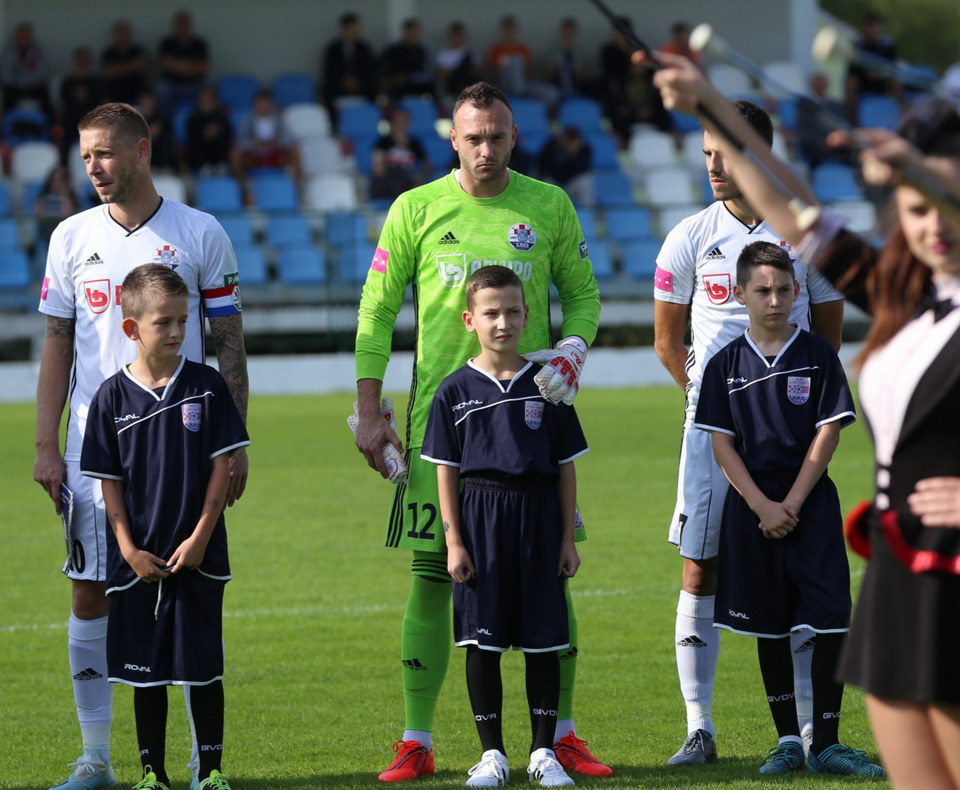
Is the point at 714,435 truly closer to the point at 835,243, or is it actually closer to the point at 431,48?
the point at 835,243

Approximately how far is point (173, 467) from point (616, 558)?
473cm

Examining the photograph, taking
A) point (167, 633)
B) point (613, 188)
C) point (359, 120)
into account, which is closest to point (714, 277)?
point (167, 633)

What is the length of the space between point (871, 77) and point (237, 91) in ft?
34.7

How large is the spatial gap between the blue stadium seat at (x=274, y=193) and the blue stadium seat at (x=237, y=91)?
115 inches

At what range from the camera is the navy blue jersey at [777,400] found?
197 inches

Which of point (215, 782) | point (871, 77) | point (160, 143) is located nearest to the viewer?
point (215, 782)

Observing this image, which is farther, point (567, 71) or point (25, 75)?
point (567, 71)

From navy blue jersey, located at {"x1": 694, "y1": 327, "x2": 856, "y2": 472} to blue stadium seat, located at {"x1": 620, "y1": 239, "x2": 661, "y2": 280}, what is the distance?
14815 mm

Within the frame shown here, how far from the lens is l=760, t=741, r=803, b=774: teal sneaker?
4.87 m

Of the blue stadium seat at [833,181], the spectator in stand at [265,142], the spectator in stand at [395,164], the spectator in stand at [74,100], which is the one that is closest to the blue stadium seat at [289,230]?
the spectator in stand at [395,164]

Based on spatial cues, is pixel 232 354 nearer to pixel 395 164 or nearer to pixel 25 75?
pixel 395 164

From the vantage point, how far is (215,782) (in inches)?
183

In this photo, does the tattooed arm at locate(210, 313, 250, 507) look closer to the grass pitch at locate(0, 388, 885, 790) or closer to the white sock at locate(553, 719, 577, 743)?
the grass pitch at locate(0, 388, 885, 790)

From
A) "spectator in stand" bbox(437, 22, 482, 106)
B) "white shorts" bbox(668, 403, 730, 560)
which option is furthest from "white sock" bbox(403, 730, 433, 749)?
"spectator in stand" bbox(437, 22, 482, 106)
